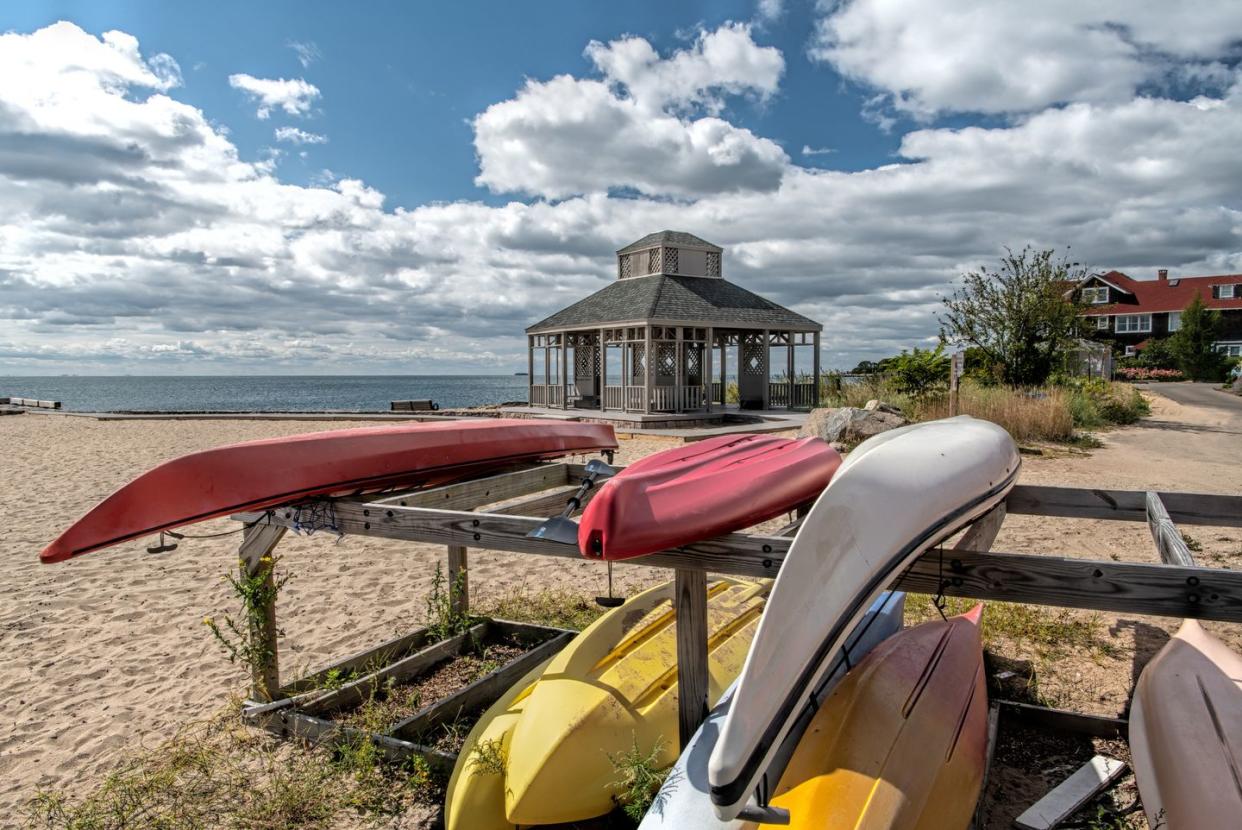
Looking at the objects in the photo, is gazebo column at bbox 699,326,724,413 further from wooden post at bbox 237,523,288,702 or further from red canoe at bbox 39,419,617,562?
wooden post at bbox 237,523,288,702

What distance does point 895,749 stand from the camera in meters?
2.62

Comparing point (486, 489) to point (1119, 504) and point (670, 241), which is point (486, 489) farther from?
point (670, 241)

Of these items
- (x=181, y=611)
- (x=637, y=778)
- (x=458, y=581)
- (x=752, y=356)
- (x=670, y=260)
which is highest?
(x=670, y=260)

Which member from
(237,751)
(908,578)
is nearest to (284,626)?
(237,751)

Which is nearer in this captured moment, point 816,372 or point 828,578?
point 828,578

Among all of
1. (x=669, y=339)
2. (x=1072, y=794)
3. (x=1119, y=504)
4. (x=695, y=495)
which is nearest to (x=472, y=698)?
(x=695, y=495)

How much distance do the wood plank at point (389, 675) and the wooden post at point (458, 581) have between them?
0.23m

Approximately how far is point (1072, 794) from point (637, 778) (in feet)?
6.40

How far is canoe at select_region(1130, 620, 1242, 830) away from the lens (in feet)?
8.39

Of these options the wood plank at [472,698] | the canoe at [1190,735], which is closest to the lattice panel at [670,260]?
the wood plank at [472,698]

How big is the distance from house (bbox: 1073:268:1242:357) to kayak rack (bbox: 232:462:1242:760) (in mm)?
57121

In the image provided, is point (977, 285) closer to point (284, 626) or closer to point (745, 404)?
point (745, 404)

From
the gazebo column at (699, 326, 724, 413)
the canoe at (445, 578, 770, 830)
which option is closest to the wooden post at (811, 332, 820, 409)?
the gazebo column at (699, 326, 724, 413)

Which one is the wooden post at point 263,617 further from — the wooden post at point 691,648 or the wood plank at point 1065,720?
the wood plank at point 1065,720
